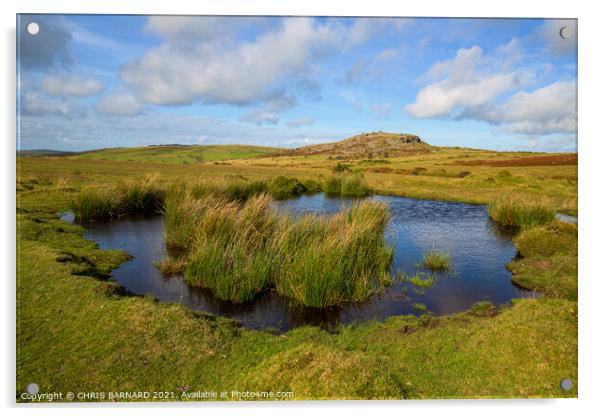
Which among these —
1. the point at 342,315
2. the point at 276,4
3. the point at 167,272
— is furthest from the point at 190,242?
the point at 276,4

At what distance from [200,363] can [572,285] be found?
7799 millimetres

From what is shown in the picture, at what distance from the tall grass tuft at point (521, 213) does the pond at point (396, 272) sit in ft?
1.91

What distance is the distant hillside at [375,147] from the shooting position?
45219 millimetres

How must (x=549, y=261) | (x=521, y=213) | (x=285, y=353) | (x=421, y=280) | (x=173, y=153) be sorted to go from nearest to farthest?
(x=285, y=353) → (x=421, y=280) → (x=549, y=261) → (x=521, y=213) → (x=173, y=153)

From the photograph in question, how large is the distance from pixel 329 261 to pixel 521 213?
11.0 m

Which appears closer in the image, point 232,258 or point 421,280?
point 232,258

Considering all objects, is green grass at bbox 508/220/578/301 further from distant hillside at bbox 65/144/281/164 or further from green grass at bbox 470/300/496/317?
distant hillside at bbox 65/144/281/164

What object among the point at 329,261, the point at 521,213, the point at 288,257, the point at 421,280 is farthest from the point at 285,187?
the point at 329,261

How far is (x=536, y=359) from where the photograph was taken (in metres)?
5.49

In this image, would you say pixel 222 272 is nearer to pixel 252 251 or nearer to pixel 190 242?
pixel 252 251

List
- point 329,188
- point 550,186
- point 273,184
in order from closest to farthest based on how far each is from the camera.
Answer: point 550,186 < point 273,184 < point 329,188

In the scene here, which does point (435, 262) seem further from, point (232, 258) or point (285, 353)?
point (285, 353)

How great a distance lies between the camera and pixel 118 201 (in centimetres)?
1675

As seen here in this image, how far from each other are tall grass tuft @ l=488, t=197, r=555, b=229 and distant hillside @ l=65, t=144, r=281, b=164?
A: 50.1 feet
